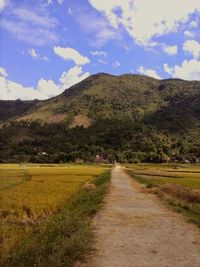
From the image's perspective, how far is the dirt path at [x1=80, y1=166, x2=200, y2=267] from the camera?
12422 millimetres

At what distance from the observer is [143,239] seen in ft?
52.3

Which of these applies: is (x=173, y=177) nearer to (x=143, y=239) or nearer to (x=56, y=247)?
(x=143, y=239)

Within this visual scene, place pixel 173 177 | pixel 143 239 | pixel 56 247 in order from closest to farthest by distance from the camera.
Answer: pixel 56 247 < pixel 143 239 < pixel 173 177

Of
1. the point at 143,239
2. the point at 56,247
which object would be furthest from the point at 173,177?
the point at 56,247

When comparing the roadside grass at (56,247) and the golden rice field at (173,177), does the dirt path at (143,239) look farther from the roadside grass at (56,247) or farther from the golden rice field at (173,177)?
the golden rice field at (173,177)

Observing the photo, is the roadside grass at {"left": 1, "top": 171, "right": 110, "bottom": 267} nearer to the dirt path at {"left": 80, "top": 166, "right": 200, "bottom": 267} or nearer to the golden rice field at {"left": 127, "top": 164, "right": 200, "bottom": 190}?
the dirt path at {"left": 80, "top": 166, "right": 200, "bottom": 267}

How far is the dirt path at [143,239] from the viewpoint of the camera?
1242 cm

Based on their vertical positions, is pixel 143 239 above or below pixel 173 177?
below

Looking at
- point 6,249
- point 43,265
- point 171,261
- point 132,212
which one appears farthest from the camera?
point 132,212

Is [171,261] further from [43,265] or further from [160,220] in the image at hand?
[160,220]

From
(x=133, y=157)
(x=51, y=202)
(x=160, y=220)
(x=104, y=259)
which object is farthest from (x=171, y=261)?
(x=133, y=157)

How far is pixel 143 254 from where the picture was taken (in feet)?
43.4

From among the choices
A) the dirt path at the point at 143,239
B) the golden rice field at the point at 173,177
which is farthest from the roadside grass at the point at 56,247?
the golden rice field at the point at 173,177

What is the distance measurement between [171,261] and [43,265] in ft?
12.0
